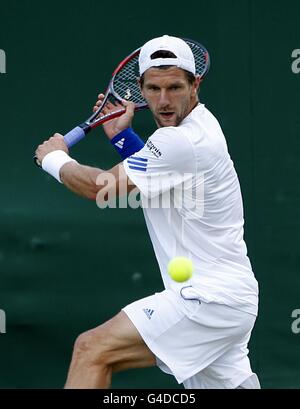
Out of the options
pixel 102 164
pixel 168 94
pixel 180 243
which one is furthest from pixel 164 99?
pixel 102 164

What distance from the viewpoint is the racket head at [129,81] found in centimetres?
523

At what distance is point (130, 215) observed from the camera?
5.95 metres

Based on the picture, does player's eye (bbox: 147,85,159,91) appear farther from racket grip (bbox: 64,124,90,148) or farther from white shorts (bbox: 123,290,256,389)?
white shorts (bbox: 123,290,256,389)

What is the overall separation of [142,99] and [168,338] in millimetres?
1039

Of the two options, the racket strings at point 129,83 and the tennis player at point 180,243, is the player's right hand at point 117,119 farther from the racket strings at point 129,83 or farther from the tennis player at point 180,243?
the tennis player at point 180,243

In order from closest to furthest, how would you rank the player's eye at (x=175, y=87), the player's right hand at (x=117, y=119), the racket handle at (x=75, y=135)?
the player's eye at (x=175, y=87) → the racket handle at (x=75, y=135) → the player's right hand at (x=117, y=119)

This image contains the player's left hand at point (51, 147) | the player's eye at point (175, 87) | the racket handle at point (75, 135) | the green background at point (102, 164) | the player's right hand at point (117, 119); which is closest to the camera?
the player's eye at point (175, 87)

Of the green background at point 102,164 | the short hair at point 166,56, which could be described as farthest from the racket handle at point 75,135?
the green background at point 102,164

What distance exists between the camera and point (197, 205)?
4.84 metres

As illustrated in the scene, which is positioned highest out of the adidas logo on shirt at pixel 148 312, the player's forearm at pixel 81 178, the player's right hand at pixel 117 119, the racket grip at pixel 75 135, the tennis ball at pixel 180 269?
the player's right hand at pixel 117 119

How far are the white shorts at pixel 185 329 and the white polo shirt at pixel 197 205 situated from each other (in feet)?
0.14

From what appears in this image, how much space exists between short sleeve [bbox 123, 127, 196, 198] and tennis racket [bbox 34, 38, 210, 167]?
1.36 feet

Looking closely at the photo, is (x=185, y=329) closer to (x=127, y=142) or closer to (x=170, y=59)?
(x=127, y=142)
